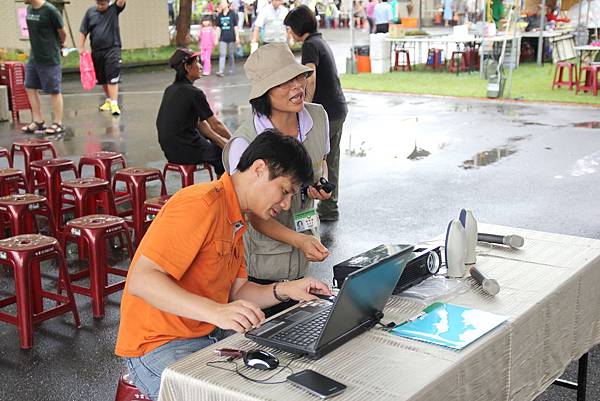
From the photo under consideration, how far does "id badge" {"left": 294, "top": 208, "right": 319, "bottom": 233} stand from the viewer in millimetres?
3761

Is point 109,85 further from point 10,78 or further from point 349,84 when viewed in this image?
point 349,84

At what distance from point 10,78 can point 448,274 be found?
11.6 m

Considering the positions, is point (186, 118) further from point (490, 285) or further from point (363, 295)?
point (363, 295)

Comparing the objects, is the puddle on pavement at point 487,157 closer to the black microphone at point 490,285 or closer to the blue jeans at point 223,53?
the black microphone at point 490,285

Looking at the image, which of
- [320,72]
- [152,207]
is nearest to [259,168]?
[152,207]

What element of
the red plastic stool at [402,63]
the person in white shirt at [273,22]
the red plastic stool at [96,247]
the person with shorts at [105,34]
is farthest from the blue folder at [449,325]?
the red plastic stool at [402,63]

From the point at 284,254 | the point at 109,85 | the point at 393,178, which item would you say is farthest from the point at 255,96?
the point at 109,85

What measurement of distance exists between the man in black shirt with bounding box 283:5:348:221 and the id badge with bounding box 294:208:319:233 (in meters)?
2.15

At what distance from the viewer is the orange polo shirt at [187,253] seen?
2.64m

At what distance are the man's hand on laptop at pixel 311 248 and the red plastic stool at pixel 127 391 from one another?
3.17 ft

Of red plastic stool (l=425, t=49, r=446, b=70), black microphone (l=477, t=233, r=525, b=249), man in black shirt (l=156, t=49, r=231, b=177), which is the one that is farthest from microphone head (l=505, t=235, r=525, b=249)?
red plastic stool (l=425, t=49, r=446, b=70)

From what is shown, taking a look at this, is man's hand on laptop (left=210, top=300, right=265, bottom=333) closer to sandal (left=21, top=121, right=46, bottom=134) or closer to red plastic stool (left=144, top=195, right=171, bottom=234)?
red plastic stool (left=144, top=195, right=171, bottom=234)

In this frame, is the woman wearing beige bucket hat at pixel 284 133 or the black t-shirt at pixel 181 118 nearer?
the woman wearing beige bucket hat at pixel 284 133

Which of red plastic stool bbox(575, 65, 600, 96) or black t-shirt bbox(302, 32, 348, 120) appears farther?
red plastic stool bbox(575, 65, 600, 96)
